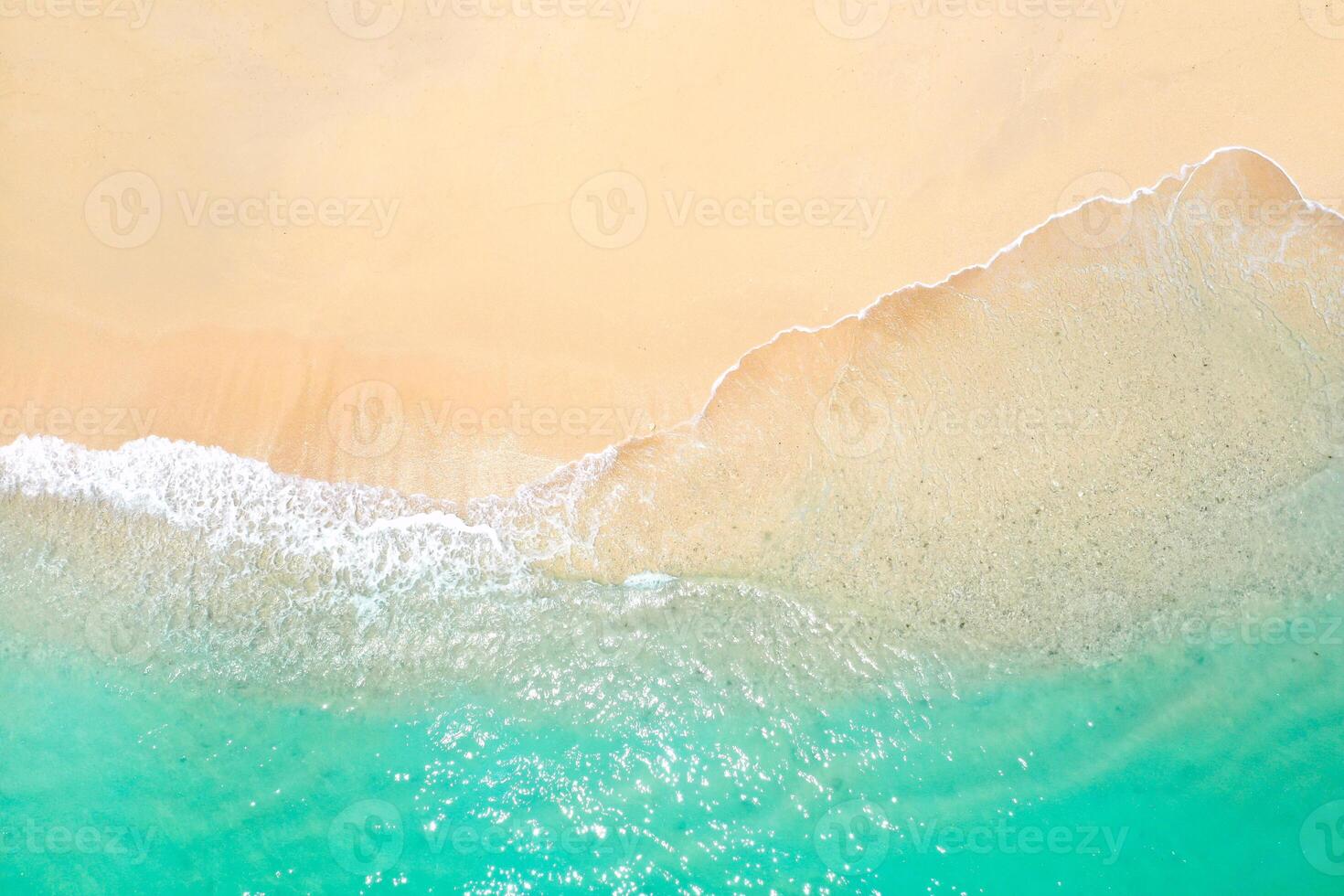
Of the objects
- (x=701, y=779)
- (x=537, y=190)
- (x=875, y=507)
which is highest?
(x=537, y=190)

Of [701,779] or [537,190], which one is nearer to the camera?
[701,779]

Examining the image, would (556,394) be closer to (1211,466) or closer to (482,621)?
(482,621)

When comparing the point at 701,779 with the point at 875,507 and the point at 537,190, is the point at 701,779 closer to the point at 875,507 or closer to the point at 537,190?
the point at 875,507

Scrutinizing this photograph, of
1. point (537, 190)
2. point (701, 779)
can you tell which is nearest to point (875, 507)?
point (701, 779)

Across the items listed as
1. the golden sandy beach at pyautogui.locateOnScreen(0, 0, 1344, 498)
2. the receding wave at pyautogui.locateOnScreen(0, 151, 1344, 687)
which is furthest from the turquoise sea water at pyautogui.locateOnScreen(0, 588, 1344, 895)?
the golden sandy beach at pyautogui.locateOnScreen(0, 0, 1344, 498)

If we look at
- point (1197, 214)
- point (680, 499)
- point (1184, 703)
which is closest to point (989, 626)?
point (1184, 703)
